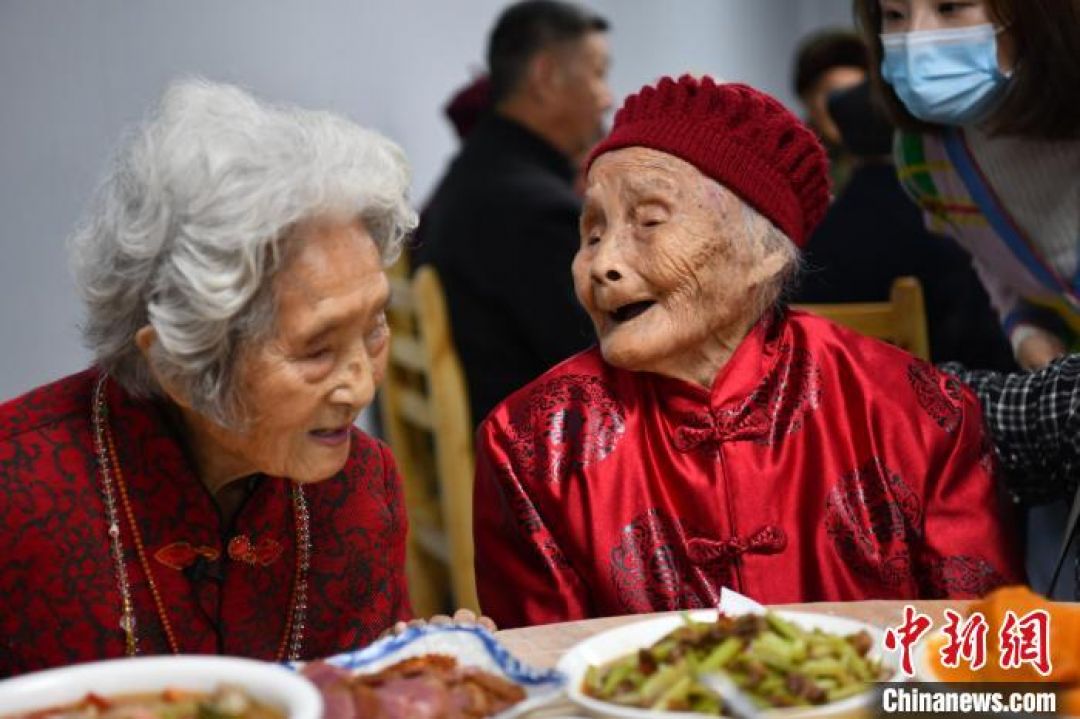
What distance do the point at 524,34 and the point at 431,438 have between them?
4.08ft

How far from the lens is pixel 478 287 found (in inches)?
147

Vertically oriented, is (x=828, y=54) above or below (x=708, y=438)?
above

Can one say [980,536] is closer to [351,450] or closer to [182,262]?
[351,450]

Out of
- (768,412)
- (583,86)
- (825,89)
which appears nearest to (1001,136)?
(768,412)

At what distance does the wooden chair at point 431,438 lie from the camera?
3.34 meters

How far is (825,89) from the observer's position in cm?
489

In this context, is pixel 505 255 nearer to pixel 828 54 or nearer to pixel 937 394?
pixel 828 54

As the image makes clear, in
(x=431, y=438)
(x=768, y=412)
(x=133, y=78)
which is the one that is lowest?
(x=431, y=438)

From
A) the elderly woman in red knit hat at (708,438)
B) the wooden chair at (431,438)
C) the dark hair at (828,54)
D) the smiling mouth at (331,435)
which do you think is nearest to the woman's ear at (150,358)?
the smiling mouth at (331,435)

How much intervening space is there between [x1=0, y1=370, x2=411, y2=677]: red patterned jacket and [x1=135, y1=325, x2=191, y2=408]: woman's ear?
2.4 inches

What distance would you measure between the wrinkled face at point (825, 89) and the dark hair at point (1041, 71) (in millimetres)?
2517

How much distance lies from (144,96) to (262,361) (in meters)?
2.28

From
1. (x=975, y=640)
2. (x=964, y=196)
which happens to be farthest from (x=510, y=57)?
(x=975, y=640)

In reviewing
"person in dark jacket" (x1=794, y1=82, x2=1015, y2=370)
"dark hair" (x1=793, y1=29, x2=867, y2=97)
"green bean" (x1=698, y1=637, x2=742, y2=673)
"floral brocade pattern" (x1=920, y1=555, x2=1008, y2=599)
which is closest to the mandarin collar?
"floral brocade pattern" (x1=920, y1=555, x2=1008, y2=599)
